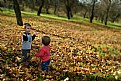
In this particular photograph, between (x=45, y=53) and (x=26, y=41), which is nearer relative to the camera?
(x=45, y=53)

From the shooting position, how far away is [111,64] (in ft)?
40.5

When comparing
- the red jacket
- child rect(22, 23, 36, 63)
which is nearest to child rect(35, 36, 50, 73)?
the red jacket

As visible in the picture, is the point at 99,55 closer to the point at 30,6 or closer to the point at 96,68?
the point at 96,68

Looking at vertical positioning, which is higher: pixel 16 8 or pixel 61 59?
pixel 16 8

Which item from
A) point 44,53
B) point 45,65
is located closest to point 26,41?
point 44,53

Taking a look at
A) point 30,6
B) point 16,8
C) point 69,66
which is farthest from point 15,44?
point 30,6

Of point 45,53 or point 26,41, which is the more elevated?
point 26,41

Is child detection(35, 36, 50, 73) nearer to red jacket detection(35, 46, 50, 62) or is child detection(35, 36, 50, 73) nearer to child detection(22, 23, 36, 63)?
red jacket detection(35, 46, 50, 62)

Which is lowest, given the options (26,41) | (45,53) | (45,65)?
(45,65)

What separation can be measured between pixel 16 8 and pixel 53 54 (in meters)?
11.8

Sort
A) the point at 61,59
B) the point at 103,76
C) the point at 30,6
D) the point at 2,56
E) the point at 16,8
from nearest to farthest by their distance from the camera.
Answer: the point at 103,76 < the point at 2,56 < the point at 61,59 < the point at 16,8 < the point at 30,6

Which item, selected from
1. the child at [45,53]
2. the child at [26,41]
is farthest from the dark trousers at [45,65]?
the child at [26,41]

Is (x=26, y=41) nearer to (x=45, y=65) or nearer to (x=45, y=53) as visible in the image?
(x=45, y=53)

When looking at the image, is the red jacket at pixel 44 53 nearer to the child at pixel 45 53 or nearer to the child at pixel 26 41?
the child at pixel 45 53
